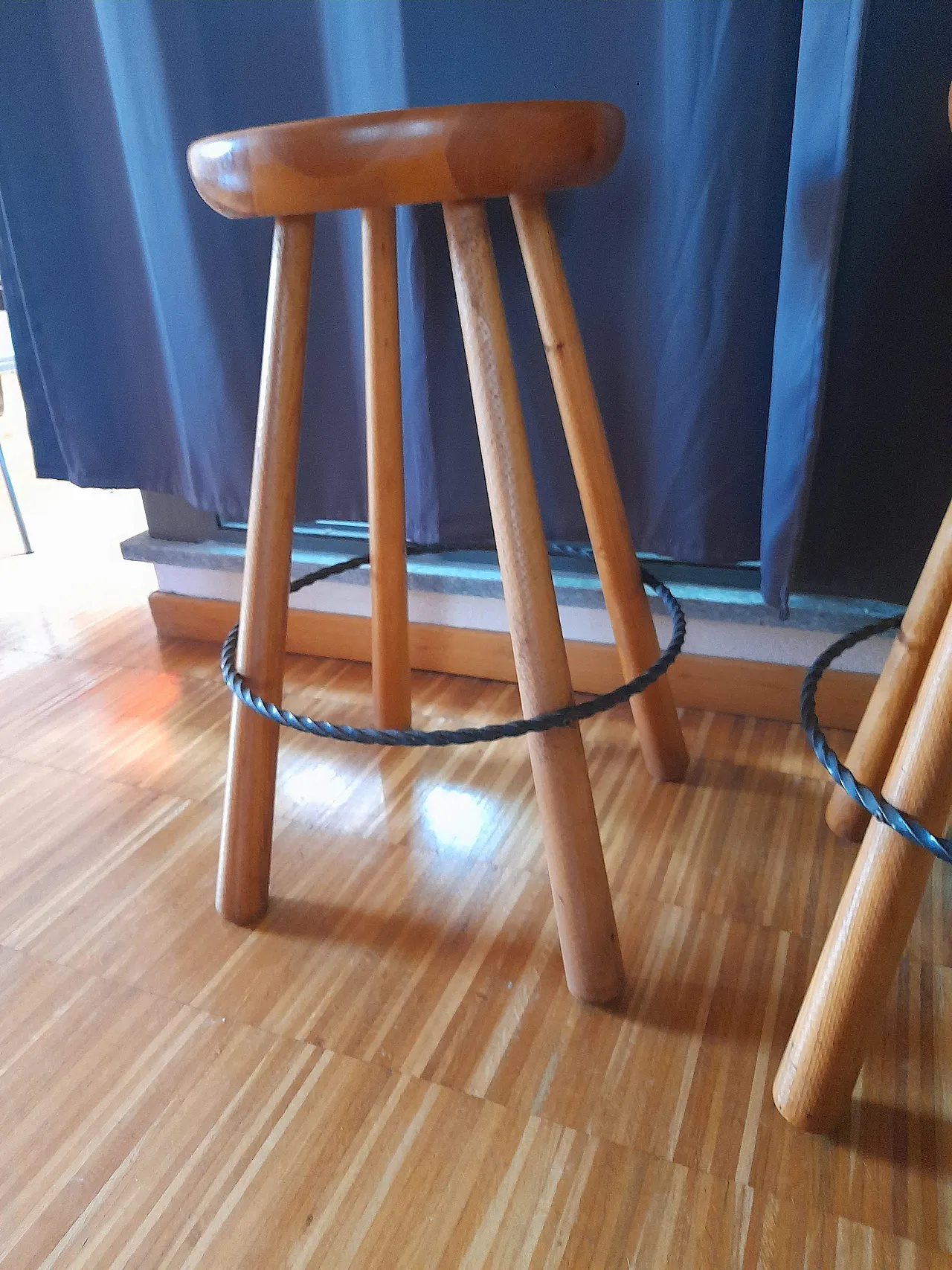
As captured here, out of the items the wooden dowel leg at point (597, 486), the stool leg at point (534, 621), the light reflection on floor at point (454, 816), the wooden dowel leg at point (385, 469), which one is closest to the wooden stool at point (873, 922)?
the stool leg at point (534, 621)

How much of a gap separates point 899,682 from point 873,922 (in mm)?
254

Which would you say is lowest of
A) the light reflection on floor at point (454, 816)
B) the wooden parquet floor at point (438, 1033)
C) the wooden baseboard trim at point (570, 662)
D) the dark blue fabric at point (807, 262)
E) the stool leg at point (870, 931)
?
the light reflection on floor at point (454, 816)

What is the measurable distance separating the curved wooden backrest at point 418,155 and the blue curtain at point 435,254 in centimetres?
18

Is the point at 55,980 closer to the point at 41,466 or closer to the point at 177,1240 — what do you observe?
the point at 177,1240

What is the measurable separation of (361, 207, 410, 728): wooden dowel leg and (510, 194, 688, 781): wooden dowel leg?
144mm

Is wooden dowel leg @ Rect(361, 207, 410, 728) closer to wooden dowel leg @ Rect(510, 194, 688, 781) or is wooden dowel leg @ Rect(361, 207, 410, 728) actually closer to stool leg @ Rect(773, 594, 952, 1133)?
wooden dowel leg @ Rect(510, 194, 688, 781)

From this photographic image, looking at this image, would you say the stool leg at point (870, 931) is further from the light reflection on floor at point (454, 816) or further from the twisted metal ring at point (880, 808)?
the light reflection on floor at point (454, 816)

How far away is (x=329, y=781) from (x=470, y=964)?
0.32 metres

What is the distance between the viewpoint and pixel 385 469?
0.87m

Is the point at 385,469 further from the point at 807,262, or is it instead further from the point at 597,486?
the point at 807,262

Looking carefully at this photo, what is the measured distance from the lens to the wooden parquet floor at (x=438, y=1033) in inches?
21.1

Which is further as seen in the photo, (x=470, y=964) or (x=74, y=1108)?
(x=470, y=964)

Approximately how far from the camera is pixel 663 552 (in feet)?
3.03

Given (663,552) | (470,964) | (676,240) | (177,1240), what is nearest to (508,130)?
(676,240)
